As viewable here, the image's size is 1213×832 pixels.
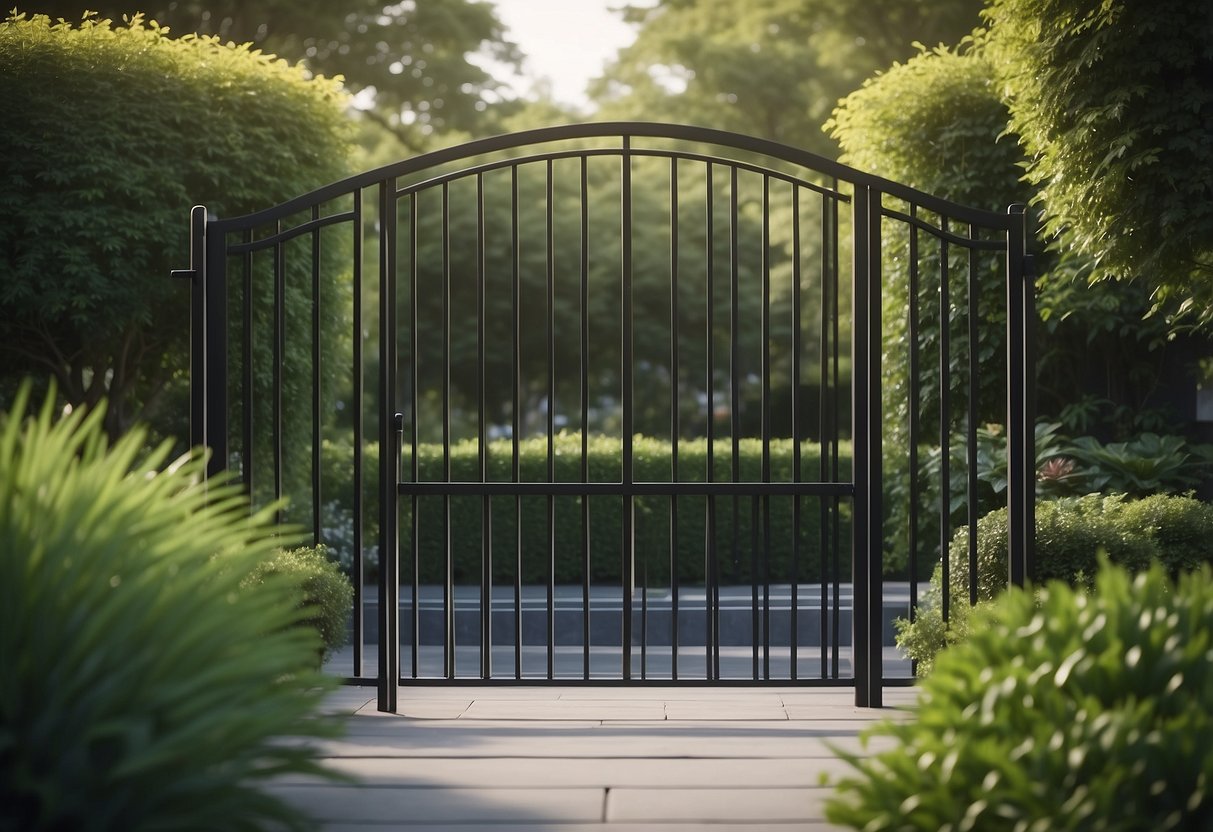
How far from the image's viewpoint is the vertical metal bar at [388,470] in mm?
5164

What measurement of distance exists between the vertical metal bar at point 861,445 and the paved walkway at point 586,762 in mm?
241

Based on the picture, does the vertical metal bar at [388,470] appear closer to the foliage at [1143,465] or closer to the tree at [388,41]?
the foliage at [1143,465]

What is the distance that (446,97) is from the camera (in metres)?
21.2

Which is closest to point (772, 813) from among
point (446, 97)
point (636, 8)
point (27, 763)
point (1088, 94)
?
point (27, 763)

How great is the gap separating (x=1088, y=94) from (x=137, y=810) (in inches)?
209

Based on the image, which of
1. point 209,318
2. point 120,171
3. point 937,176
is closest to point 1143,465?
point 937,176

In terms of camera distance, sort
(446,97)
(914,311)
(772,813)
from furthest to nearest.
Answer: (446,97), (914,311), (772,813)

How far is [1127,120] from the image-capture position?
19.5ft

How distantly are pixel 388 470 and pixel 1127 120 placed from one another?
385 cm

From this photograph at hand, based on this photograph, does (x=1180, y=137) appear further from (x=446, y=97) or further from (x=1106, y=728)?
(x=446, y=97)

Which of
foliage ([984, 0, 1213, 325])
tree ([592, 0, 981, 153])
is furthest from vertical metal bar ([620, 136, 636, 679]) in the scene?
tree ([592, 0, 981, 153])

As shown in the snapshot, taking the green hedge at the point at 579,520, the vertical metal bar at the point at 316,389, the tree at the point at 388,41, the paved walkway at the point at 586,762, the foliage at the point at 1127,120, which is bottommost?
the paved walkway at the point at 586,762

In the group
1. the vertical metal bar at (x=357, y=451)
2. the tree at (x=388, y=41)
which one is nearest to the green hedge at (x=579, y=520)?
the vertical metal bar at (x=357, y=451)

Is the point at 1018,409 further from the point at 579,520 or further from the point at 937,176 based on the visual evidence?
the point at 579,520
